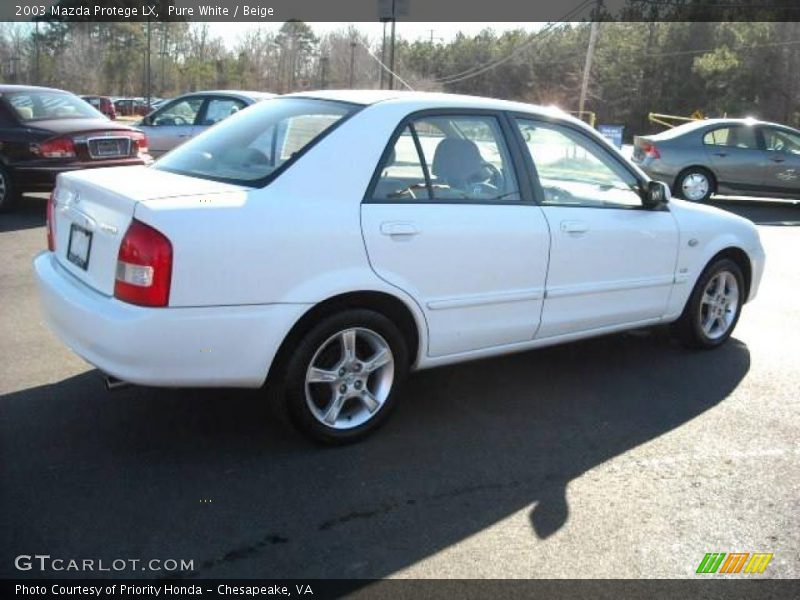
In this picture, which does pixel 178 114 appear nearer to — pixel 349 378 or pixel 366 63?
pixel 349 378

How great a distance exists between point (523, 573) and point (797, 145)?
13069 mm

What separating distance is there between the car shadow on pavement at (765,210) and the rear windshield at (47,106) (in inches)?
389

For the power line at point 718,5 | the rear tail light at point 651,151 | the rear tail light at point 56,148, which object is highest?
the power line at point 718,5

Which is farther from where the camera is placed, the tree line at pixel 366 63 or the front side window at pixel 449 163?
the tree line at pixel 366 63

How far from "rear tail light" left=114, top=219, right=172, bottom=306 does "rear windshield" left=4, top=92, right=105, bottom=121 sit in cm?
742

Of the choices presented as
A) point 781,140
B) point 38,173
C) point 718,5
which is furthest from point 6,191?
point 718,5

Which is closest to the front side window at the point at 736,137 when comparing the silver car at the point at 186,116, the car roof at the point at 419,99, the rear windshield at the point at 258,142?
the silver car at the point at 186,116

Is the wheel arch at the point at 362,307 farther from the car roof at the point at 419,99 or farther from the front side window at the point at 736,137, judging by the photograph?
the front side window at the point at 736,137

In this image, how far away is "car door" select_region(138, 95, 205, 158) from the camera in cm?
Result: 1210

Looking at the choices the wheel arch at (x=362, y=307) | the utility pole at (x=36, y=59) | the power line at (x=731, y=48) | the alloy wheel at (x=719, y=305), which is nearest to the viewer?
the wheel arch at (x=362, y=307)

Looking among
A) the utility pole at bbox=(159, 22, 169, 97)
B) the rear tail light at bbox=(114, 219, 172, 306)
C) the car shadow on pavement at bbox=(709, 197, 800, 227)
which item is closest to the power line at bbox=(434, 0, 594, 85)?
the utility pole at bbox=(159, 22, 169, 97)

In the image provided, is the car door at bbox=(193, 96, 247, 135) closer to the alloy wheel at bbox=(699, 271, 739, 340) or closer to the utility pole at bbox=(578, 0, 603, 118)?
the alloy wheel at bbox=(699, 271, 739, 340)

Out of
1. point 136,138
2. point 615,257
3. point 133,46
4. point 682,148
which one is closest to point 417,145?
point 615,257

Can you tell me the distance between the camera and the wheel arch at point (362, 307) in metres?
3.35
